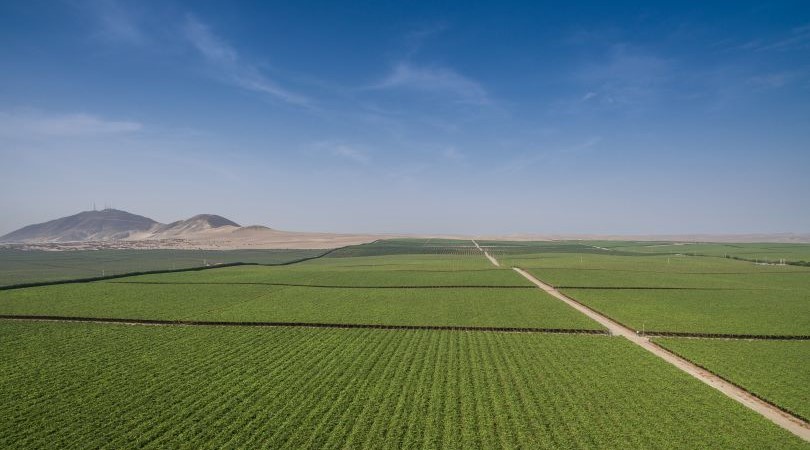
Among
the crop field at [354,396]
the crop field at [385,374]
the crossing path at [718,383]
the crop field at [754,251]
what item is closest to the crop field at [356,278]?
the crop field at [385,374]

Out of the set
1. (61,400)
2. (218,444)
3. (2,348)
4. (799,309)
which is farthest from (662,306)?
(2,348)

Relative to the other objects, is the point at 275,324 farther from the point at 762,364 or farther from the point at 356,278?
the point at 762,364

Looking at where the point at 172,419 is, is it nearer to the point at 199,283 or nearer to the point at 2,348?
the point at 2,348

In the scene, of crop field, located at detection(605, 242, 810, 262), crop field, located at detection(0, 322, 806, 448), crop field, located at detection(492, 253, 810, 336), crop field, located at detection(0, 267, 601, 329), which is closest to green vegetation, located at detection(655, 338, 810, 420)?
crop field, located at detection(0, 322, 806, 448)

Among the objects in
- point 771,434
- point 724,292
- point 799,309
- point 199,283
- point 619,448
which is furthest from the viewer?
point 199,283

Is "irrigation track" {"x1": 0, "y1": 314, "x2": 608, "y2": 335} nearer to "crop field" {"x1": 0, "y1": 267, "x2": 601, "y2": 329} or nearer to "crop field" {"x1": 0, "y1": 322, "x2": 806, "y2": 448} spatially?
"crop field" {"x1": 0, "y1": 267, "x2": 601, "y2": 329}

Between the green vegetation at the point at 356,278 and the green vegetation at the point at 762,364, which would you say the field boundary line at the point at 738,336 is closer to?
the green vegetation at the point at 762,364
